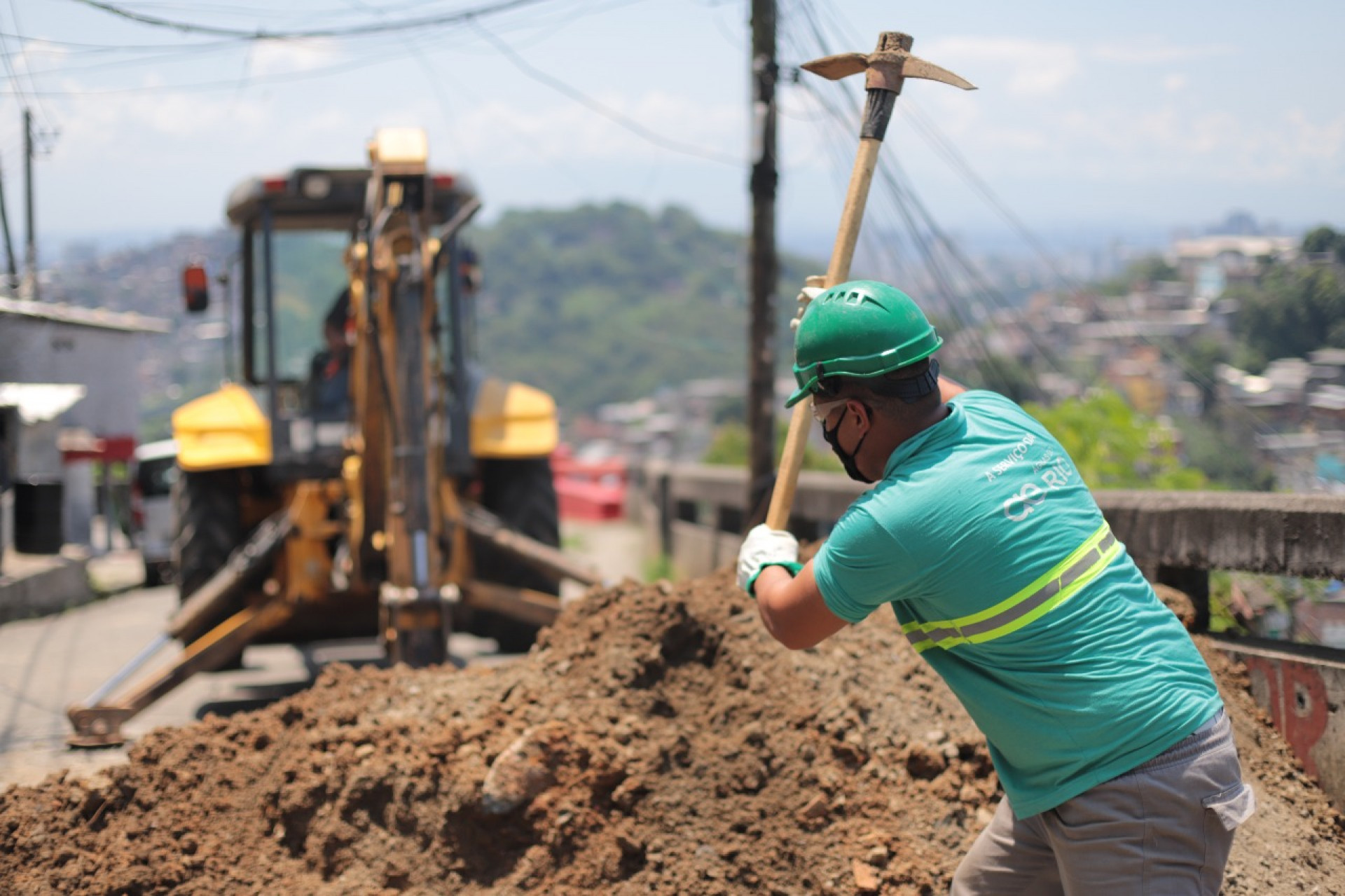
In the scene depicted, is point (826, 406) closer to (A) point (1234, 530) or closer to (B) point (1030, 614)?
(B) point (1030, 614)

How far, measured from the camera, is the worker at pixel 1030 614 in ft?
8.62

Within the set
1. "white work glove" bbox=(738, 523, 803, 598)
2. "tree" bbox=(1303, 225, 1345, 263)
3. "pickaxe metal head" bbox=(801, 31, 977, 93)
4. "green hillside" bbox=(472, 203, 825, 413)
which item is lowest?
"green hillside" bbox=(472, 203, 825, 413)

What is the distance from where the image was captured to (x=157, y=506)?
14.3 meters

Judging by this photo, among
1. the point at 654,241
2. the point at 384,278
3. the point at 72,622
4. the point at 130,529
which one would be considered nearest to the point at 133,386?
the point at 130,529

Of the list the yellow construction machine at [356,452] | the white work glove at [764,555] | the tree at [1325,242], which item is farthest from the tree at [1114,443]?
the white work glove at [764,555]

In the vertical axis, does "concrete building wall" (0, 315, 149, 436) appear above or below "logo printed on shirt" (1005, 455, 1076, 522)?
below

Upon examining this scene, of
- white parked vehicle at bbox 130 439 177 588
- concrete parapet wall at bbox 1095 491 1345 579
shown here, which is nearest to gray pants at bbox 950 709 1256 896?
concrete parapet wall at bbox 1095 491 1345 579

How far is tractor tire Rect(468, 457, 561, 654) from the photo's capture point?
9.23 metres

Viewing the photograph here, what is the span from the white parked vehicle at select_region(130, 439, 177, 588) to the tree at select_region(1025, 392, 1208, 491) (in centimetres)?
860

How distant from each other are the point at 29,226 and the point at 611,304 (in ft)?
293

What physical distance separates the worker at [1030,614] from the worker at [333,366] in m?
6.80

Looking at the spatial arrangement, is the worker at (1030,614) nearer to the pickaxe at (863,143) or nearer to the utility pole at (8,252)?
the pickaxe at (863,143)

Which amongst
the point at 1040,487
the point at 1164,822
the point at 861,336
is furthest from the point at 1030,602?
the point at 861,336

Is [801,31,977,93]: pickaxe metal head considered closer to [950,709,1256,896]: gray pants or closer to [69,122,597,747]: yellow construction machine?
[950,709,1256,896]: gray pants
